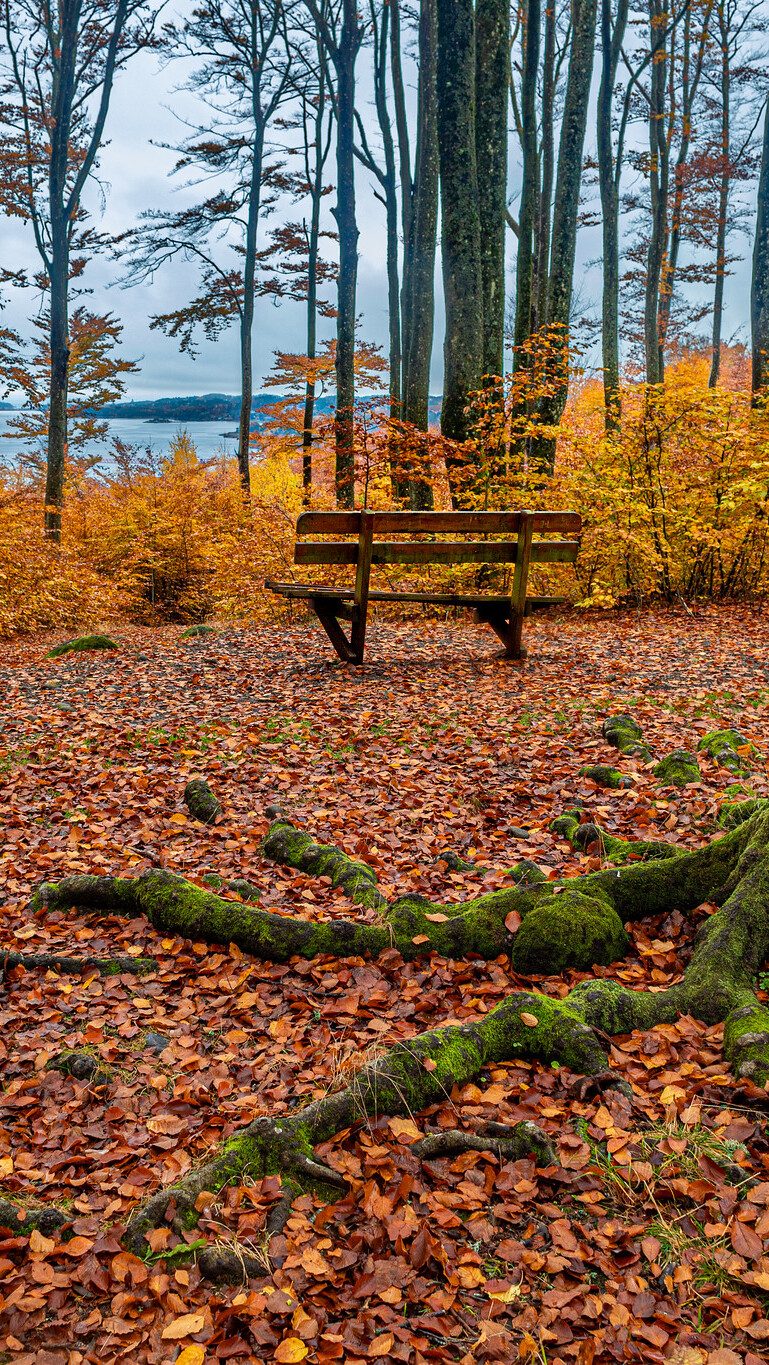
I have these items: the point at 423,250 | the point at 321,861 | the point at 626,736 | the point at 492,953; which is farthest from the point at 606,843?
the point at 423,250

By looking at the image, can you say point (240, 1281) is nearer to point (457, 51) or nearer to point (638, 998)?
point (638, 998)

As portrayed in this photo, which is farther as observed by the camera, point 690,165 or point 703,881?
point 690,165

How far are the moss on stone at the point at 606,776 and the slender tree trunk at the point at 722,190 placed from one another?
20.4 m

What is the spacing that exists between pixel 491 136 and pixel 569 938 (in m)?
12.0

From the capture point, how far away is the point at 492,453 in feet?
34.5

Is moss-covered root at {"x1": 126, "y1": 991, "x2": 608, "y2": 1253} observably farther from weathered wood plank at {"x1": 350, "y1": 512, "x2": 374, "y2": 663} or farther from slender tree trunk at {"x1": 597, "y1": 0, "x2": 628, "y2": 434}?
slender tree trunk at {"x1": 597, "y1": 0, "x2": 628, "y2": 434}

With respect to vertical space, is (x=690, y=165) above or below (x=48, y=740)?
above

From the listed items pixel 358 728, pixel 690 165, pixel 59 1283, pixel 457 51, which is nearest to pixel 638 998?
pixel 59 1283

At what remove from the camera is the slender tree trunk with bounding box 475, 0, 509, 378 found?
11.2m

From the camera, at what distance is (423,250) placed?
14.8 meters

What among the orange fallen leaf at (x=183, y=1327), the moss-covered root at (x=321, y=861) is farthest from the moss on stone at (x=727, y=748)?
the orange fallen leaf at (x=183, y=1327)

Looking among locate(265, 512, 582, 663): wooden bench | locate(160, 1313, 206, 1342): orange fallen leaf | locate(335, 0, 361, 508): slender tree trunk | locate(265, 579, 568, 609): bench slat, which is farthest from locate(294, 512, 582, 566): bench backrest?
locate(335, 0, 361, 508): slender tree trunk

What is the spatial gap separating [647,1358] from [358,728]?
4610 mm

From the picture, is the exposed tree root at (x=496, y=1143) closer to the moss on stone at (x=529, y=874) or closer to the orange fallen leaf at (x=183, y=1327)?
the orange fallen leaf at (x=183, y=1327)
